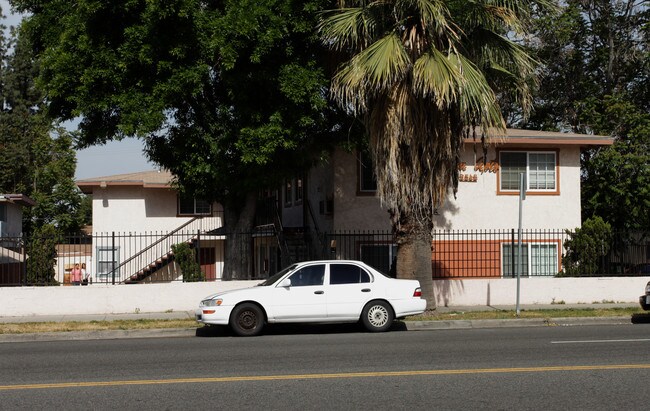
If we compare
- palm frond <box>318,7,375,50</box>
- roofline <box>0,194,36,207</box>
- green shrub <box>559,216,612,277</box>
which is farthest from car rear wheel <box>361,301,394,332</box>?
roofline <box>0,194,36,207</box>

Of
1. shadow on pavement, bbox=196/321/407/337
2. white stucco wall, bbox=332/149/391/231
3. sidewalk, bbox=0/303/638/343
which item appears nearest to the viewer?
sidewalk, bbox=0/303/638/343

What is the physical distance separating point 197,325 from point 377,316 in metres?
3.94

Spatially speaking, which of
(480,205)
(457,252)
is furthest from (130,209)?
(480,205)

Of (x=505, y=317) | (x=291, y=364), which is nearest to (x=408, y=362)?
(x=291, y=364)

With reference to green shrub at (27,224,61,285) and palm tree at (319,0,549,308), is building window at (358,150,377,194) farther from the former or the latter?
green shrub at (27,224,61,285)

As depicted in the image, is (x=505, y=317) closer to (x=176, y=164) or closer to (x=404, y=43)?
(x=404, y=43)

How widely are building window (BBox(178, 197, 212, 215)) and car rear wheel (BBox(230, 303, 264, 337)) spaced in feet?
62.9

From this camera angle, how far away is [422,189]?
18781mm

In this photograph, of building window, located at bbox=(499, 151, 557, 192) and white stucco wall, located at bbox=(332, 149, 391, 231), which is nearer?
white stucco wall, located at bbox=(332, 149, 391, 231)

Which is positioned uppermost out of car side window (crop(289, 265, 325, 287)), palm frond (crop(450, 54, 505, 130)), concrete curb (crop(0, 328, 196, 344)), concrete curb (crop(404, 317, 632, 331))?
palm frond (crop(450, 54, 505, 130))

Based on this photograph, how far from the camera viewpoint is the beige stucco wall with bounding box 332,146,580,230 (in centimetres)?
2452

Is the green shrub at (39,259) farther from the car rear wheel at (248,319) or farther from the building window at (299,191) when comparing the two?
the building window at (299,191)

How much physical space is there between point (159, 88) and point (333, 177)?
7.24 m

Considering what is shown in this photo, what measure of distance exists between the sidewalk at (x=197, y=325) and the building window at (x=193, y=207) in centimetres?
1450
